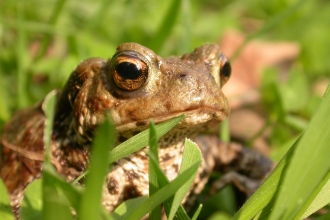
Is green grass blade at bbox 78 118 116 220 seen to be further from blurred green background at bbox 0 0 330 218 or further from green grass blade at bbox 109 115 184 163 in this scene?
blurred green background at bbox 0 0 330 218

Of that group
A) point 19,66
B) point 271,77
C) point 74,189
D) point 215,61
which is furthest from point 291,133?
point 74,189

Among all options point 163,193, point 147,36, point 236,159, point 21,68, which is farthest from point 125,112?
point 147,36

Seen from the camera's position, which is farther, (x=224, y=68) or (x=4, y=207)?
(x=224, y=68)

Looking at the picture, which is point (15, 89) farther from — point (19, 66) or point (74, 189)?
point (74, 189)

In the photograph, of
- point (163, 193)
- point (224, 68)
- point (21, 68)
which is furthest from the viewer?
point (21, 68)

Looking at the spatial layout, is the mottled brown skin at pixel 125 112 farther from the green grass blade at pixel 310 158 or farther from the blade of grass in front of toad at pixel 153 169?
the green grass blade at pixel 310 158

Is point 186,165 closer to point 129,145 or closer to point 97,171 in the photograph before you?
point 129,145

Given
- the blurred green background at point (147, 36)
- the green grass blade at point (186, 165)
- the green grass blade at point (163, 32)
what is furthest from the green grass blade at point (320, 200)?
the green grass blade at point (163, 32)
